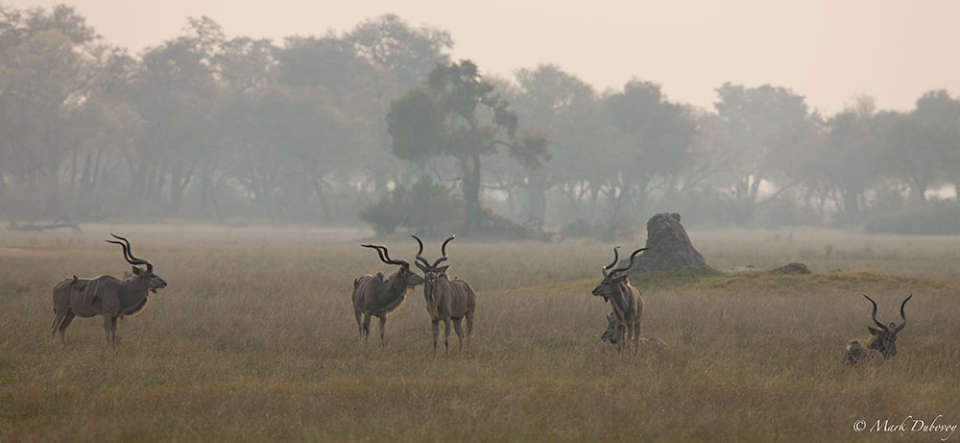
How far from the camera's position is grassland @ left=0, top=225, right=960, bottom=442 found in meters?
11.2

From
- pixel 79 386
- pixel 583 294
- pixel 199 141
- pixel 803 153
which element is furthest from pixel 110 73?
pixel 79 386

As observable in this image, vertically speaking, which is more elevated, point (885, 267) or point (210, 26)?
point (210, 26)

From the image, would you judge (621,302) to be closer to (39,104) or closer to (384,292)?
(384,292)

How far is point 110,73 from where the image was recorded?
85.6 metres

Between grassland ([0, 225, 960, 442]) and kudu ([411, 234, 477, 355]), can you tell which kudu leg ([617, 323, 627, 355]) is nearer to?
grassland ([0, 225, 960, 442])

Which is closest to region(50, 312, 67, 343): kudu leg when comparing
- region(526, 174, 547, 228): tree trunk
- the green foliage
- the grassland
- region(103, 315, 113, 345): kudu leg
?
the grassland

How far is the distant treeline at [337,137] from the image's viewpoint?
258 feet

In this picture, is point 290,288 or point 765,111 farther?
point 765,111

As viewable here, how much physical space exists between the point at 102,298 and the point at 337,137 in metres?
68.5

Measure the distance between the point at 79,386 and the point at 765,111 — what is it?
131 metres

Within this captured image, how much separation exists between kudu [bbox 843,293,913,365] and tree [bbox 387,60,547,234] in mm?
46401

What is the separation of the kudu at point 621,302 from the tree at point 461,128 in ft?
151

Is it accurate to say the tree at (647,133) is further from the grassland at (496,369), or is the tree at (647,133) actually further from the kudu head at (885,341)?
the kudu head at (885,341)

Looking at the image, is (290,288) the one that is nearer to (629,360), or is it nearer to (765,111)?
(629,360)
